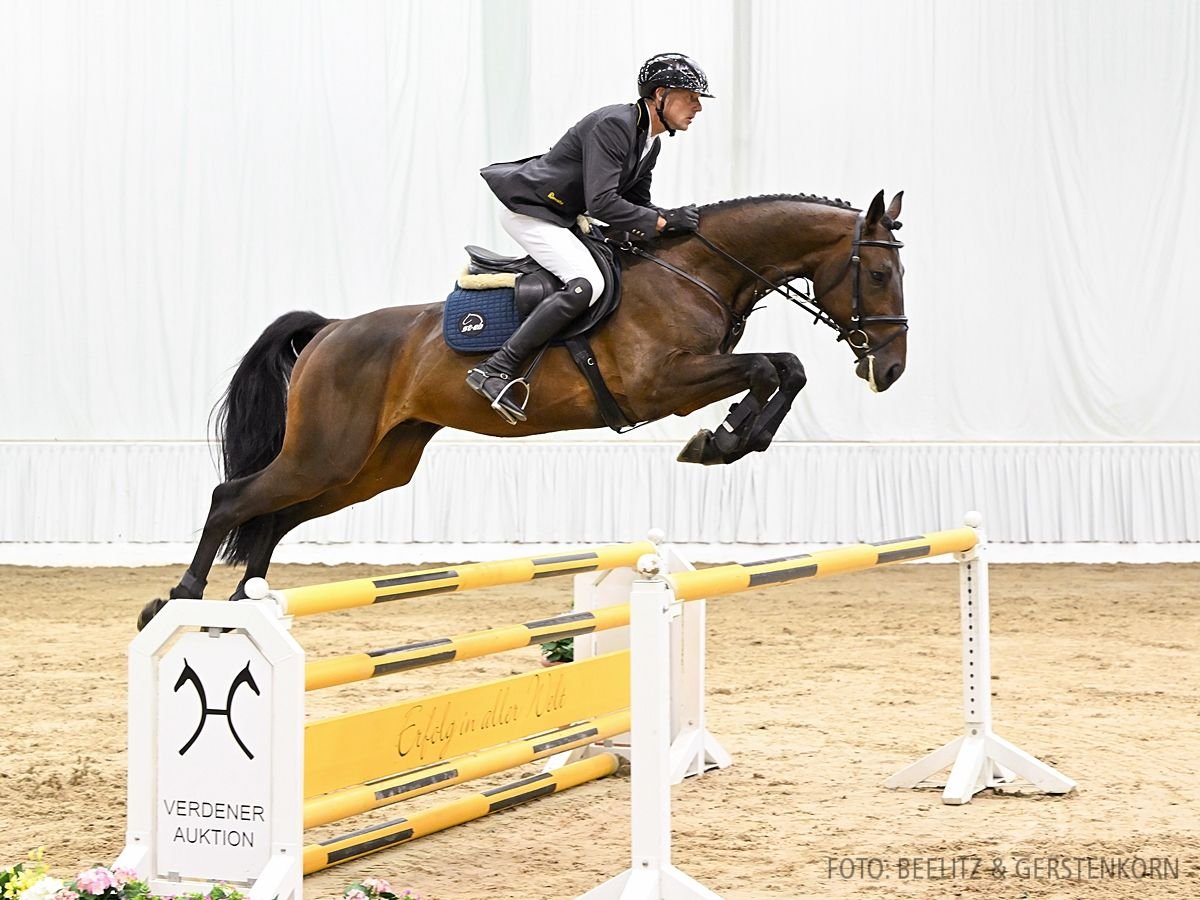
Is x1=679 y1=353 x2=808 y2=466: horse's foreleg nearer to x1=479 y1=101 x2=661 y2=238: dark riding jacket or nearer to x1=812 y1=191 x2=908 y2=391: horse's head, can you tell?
x1=812 y1=191 x2=908 y2=391: horse's head

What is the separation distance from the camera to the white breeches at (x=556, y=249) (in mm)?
3764

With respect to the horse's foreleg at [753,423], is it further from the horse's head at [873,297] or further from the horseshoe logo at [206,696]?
the horseshoe logo at [206,696]

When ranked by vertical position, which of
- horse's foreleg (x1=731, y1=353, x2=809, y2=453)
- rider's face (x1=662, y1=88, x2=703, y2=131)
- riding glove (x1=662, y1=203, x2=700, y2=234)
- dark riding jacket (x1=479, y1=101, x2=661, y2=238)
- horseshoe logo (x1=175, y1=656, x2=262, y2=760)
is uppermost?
rider's face (x1=662, y1=88, x2=703, y2=131)

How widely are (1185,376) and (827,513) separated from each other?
8.51 ft

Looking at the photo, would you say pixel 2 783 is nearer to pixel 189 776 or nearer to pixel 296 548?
pixel 189 776

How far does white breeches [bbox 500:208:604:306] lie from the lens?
12.3 ft

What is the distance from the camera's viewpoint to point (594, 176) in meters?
3.67

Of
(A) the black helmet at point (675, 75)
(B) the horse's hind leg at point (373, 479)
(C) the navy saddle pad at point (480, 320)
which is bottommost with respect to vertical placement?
(B) the horse's hind leg at point (373, 479)

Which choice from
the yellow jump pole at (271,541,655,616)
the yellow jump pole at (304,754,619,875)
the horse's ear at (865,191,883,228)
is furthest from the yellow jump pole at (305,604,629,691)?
the horse's ear at (865,191,883,228)

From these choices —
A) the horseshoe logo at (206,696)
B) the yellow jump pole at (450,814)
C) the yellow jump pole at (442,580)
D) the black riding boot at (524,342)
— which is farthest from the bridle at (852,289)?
the horseshoe logo at (206,696)

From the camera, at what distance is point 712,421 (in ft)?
30.2

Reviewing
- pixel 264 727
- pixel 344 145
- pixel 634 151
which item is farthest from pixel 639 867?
pixel 344 145

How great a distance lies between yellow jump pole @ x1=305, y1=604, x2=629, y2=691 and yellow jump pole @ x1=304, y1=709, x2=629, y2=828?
10.4 inches

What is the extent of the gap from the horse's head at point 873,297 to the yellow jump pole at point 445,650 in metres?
0.99
